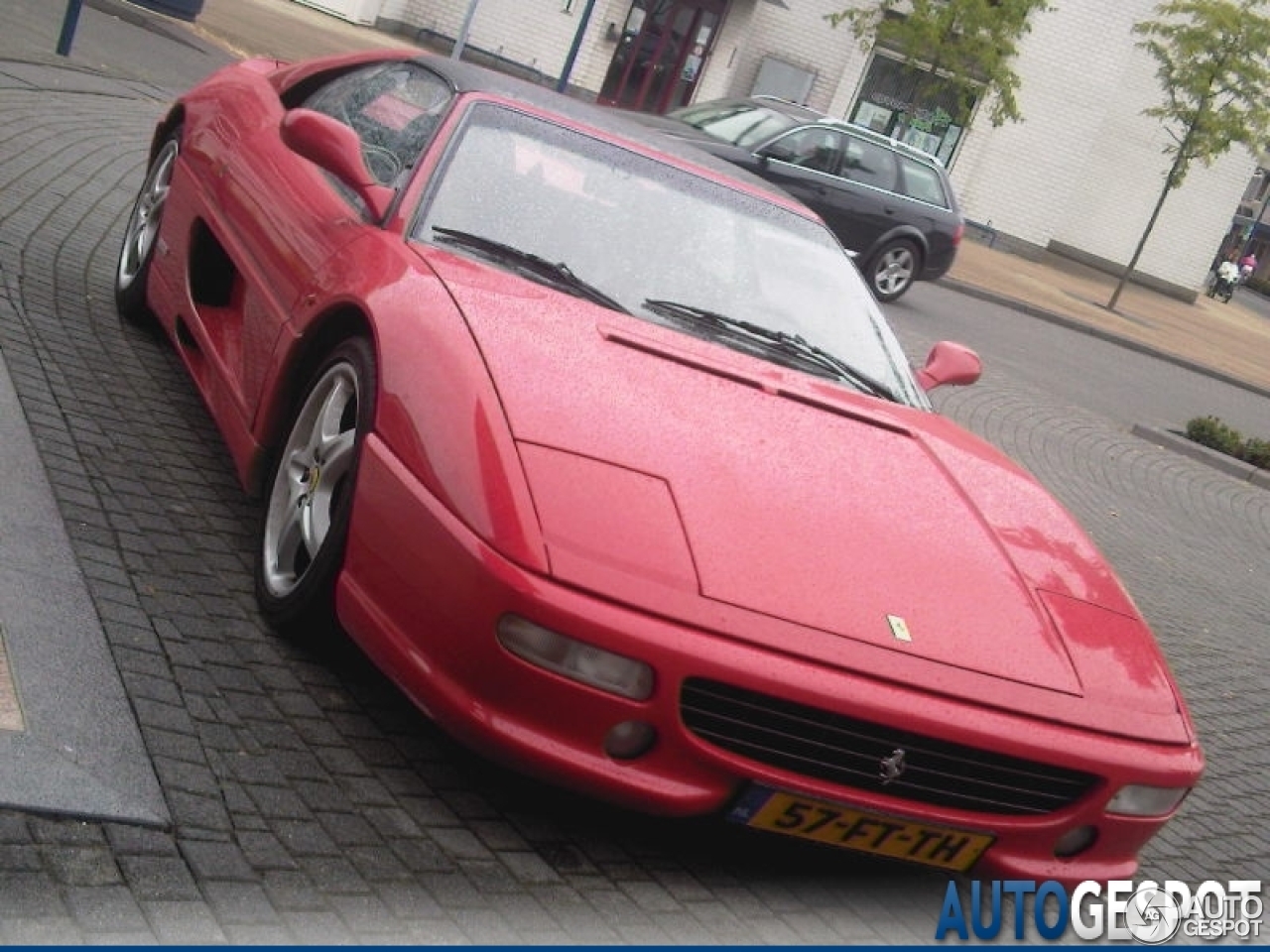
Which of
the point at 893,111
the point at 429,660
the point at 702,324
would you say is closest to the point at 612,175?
the point at 702,324

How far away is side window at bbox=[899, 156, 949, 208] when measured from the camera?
18.9 metres

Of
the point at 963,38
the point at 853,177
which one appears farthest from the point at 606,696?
the point at 963,38

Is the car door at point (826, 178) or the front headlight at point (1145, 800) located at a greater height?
the car door at point (826, 178)

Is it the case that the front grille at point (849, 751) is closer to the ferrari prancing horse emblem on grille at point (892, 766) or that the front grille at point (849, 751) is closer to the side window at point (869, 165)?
the ferrari prancing horse emblem on grille at point (892, 766)

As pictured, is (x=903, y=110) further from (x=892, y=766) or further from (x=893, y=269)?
(x=892, y=766)

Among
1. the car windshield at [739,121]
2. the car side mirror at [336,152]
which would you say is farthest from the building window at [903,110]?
the car side mirror at [336,152]

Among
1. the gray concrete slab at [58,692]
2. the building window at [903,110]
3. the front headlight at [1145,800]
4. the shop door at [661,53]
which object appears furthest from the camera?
the building window at [903,110]

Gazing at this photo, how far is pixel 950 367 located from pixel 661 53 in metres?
33.9

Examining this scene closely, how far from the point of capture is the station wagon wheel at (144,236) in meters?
6.48

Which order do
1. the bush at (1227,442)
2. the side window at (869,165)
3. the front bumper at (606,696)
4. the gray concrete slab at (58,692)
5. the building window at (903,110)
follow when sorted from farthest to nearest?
the building window at (903,110), the side window at (869,165), the bush at (1227,442), the front bumper at (606,696), the gray concrete slab at (58,692)

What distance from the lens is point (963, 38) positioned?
34.4 m

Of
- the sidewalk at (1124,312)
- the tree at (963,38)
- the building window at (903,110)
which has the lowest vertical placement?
the sidewalk at (1124,312)

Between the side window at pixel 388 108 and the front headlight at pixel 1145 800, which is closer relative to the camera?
the front headlight at pixel 1145 800

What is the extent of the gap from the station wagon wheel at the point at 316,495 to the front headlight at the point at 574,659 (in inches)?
24.9
